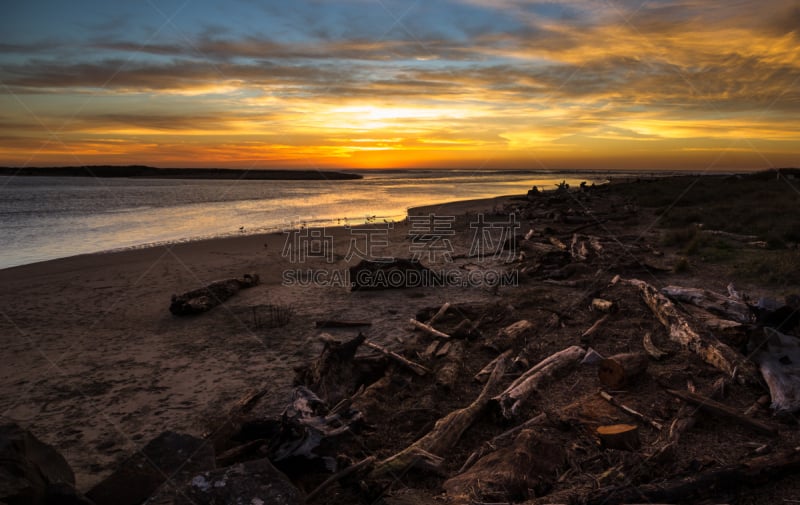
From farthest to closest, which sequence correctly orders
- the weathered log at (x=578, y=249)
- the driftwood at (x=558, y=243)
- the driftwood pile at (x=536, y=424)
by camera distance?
the driftwood at (x=558, y=243)
the weathered log at (x=578, y=249)
the driftwood pile at (x=536, y=424)

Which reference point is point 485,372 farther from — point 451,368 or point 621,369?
point 621,369

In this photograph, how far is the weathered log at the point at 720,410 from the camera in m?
4.77

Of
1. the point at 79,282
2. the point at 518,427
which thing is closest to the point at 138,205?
the point at 79,282

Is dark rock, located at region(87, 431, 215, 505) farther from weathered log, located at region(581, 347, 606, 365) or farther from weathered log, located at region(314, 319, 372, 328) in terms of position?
weathered log, located at region(314, 319, 372, 328)

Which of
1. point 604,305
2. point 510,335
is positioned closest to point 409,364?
point 510,335

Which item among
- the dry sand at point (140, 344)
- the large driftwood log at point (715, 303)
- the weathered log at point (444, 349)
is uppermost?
the large driftwood log at point (715, 303)

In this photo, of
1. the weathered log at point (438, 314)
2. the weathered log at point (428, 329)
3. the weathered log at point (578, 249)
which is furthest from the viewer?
the weathered log at point (578, 249)

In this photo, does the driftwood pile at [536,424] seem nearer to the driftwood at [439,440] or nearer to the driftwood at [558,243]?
the driftwood at [439,440]

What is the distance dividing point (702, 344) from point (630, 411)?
2384 millimetres

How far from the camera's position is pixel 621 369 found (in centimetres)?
605

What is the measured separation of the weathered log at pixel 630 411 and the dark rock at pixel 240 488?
12.8 ft

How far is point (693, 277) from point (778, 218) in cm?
1172

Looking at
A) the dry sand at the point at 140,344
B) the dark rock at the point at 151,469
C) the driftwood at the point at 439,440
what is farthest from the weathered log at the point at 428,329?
the dark rock at the point at 151,469

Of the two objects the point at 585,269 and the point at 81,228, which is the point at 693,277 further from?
the point at 81,228
